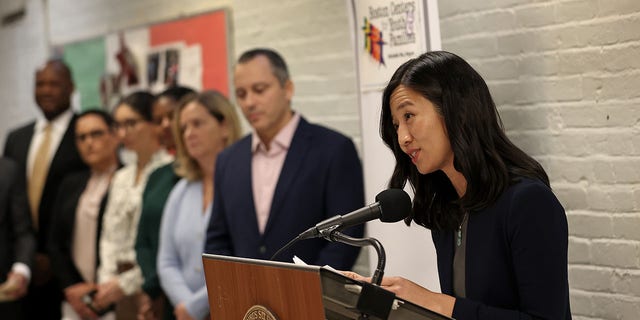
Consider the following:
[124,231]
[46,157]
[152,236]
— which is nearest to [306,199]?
[152,236]

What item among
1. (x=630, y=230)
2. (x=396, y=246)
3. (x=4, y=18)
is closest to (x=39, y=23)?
(x=4, y=18)

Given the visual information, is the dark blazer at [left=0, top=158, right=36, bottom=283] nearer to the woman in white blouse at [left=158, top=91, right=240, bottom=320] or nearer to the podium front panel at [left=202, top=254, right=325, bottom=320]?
the woman in white blouse at [left=158, top=91, right=240, bottom=320]

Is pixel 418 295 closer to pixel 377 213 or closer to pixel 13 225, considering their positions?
pixel 377 213

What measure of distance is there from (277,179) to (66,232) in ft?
6.73

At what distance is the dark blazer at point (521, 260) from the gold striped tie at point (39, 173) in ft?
13.1

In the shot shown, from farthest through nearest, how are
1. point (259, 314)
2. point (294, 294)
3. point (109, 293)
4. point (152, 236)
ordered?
1. point (109, 293)
2. point (152, 236)
3. point (259, 314)
4. point (294, 294)

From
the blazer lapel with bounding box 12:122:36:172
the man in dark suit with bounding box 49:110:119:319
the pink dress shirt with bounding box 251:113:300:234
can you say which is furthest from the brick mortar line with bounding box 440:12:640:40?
the blazer lapel with bounding box 12:122:36:172

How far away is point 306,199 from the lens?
3443mm

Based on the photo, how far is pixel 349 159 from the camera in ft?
11.4

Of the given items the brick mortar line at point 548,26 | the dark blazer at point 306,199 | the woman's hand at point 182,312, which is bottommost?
the woman's hand at point 182,312

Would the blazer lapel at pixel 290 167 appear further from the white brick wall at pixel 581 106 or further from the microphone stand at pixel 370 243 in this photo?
the microphone stand at pixel 370 243

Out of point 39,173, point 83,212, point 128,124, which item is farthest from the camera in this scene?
point 39,173

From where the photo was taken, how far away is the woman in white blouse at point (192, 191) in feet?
13.2

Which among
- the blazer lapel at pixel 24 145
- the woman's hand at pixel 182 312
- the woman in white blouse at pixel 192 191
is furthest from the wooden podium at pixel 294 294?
the blazer lapel at pixel 24 145
